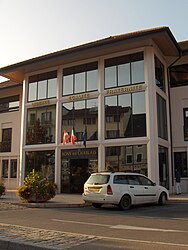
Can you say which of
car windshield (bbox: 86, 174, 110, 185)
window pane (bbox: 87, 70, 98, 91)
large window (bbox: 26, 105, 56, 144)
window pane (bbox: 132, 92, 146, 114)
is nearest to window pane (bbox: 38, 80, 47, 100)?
large window (bbox: 26, 105, 56, 144)

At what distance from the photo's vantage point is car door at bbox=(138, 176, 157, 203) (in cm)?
1520

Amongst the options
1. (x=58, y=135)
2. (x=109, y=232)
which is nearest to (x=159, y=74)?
(x=58, y=135)

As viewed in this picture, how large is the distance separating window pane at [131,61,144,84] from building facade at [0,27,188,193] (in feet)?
0.21

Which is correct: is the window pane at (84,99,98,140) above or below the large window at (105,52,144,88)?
below

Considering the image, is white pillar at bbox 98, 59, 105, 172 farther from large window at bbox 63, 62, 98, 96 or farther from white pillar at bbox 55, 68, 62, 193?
white pillar at bbox 55, 68, 62, 193

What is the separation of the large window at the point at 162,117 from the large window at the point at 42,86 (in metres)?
7.95

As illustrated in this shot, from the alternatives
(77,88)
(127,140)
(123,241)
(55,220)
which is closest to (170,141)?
Result: (127,140)

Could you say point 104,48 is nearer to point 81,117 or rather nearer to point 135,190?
point 81,117

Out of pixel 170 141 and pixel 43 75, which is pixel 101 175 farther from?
pixel 43 75

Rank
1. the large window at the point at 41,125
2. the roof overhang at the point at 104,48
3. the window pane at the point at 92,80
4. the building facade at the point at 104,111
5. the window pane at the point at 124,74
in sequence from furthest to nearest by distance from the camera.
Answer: the large window at the point at 41,125 → the window pane at the point at 92,80 → the window pane at the point at 124,74 → the building facade at the point at 104,111 → the roof overhang at the point at 104,48

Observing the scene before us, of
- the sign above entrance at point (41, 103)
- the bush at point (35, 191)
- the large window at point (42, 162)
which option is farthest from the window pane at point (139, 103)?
the bush at point (35, 191)

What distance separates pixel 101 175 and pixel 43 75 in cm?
1356

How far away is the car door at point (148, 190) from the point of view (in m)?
15.2

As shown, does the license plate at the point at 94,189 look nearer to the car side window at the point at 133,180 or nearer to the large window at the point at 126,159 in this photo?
the car side window at the point at 133,180
